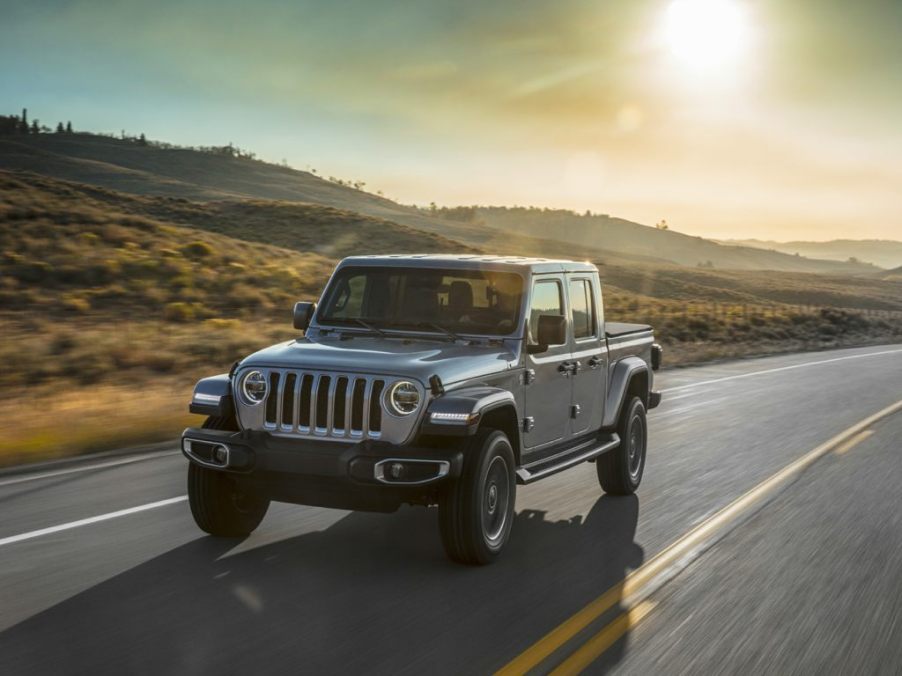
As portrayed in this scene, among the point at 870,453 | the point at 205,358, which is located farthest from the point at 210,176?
the point at 870,453

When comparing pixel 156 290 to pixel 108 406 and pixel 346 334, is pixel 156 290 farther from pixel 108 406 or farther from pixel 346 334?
pixel 346 334

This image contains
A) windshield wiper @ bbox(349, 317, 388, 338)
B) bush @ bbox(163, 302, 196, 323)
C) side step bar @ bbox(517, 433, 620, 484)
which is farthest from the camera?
bush @ bbox(163, 302, 196, 323)

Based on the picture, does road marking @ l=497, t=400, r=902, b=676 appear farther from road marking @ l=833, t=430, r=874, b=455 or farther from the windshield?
the windshield

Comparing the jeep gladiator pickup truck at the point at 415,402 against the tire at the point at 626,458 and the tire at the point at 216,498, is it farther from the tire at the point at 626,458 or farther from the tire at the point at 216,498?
the tire at the point at 626,458

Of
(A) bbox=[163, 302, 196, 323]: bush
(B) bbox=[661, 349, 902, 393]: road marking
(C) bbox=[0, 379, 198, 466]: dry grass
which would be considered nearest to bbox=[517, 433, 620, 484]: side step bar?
(C) bbox=[0, 379, 198, 466]: dry grass

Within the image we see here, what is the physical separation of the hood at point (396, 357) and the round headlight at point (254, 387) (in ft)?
0.25

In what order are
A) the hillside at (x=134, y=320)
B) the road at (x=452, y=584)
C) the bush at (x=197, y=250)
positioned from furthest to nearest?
the bush at (x=197, y=250) < the hillside at (x=134, y=320) < the road at (x=452, y=584)

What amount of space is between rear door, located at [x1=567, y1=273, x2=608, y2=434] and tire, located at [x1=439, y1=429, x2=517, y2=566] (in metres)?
1.55

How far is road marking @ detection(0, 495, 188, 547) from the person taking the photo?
6.56 metres

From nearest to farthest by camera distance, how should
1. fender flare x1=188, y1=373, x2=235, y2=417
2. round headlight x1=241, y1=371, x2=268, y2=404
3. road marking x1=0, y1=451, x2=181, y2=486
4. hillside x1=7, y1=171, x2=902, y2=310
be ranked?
round headlight x1=241, y1=371, x2=268, y2=404, fender flare x1=188, y1=373, x2=235, y2=417, road marking x1=0, y1=451, x2=181, y2=486, hillside x1=7, y1=171, x2=902, y2=310

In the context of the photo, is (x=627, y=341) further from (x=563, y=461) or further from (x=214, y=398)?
(x=214, y=398)

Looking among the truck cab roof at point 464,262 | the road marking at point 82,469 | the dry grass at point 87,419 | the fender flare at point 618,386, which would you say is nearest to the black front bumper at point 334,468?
the truck cab roof at point 464,262

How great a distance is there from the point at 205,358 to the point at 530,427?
13.2m

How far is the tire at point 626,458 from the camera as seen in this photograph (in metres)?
8.57
